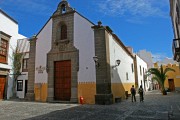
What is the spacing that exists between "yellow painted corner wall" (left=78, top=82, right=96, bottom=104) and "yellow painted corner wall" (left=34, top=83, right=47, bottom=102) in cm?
342

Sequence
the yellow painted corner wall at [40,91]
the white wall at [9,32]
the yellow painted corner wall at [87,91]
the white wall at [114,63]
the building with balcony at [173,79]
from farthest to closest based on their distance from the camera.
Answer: the building with balcony at [173,79], the white wall at [9,32], the yellow painted corner wall at [40,91], the white wall at [114,63], the yellow painted corner wall at [87,91]

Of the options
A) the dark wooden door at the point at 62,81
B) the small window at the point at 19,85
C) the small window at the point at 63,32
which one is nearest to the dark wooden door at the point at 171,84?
the dark wooden door at the point at 62,81

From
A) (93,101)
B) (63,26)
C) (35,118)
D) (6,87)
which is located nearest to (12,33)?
(6,87)

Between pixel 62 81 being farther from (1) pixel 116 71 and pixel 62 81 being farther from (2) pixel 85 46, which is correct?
(1) pixel 116 71

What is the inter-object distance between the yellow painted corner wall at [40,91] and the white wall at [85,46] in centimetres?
354

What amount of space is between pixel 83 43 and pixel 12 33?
1016cm

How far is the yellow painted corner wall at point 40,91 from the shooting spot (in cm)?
1512

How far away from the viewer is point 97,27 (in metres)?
13.7

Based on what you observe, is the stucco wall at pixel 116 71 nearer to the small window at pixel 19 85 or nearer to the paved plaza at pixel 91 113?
the paved plaza at pixel 91 113

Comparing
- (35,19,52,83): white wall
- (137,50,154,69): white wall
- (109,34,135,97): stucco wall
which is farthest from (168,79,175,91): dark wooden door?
(35,19,52,83): white wall

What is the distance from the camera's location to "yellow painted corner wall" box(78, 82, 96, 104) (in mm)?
13211

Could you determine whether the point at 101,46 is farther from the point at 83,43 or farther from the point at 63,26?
the point at 63,26

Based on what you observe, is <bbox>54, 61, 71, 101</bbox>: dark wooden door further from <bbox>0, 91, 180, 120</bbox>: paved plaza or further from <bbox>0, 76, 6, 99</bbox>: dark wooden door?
<bbox>0, 76, 6, 99</bbox>: dark wooden door

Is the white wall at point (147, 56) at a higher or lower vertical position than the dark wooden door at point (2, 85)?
higher
